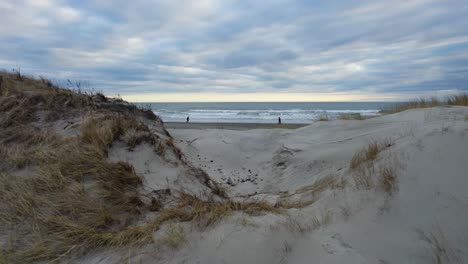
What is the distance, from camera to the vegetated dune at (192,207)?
8.43 feet

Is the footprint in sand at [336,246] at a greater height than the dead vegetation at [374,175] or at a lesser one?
lesser

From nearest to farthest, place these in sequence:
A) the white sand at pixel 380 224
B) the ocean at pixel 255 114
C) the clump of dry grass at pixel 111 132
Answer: the white sand at pixel 380 224 < the clump of dry grass at pixel 111 132 < the ocean at pixel 255 114

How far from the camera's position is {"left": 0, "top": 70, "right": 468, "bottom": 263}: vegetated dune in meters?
2.57

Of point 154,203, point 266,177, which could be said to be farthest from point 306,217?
point 266,177

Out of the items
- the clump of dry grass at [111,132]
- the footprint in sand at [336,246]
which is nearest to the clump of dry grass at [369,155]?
the footprint in sand at [336,246]

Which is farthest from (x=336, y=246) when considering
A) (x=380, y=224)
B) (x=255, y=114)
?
(x=255, y=114)

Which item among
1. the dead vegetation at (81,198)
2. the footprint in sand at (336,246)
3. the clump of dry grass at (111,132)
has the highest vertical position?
the clump of dry grass at (111,132)

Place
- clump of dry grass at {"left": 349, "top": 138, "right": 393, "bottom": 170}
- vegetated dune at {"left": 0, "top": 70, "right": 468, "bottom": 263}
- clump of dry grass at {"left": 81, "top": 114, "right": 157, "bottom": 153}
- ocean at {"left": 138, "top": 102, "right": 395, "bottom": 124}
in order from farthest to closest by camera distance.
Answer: ocean at {"left": 138, "top": 102, "right": 395, "bottom": 124}
clump of dry grass at {"left": 81, "top": 114, "right": 157, "bottom": 153}
clump of dry grass at {"left": 349, "top": 138, "right": 393, "bottom": 170}
vegetated dune at {"left": 0, "top": 70, "right": 468, "bottom": 263}

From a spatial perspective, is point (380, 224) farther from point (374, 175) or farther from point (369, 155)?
point (369, 155)

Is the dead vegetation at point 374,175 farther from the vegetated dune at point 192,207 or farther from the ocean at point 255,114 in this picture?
the ocean at point 255,114

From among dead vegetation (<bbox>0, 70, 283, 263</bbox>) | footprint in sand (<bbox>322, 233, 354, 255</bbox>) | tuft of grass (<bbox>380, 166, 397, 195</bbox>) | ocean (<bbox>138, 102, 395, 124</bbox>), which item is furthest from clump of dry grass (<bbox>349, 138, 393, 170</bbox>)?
ocean (<bbox>138, 102, 395, 124</bbox>)

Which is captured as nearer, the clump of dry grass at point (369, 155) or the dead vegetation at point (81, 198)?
the dead vegetation at point (81, 198)

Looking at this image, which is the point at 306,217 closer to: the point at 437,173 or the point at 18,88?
the point at 437,173

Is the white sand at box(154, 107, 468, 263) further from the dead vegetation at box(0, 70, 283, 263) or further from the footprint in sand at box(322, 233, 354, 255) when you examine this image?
the dead vegetation at box(0, 70, 283, 263)
